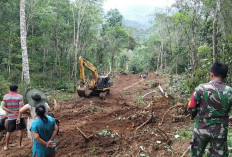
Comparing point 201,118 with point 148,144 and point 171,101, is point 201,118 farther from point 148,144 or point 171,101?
point 171,101

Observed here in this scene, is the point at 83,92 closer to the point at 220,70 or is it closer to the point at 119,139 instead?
the point at 119,139

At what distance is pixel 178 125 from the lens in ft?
23.0

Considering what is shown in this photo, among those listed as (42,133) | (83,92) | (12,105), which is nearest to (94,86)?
(83,92)

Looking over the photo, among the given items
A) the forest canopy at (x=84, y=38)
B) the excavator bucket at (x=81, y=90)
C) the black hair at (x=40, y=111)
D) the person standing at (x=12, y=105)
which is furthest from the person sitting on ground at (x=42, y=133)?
the excavator bucket at (x=81, y=90)

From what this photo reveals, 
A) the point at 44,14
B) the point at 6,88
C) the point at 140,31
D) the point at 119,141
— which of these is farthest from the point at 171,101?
the point at 140,31

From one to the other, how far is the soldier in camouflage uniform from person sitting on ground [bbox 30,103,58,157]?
2.38 metres

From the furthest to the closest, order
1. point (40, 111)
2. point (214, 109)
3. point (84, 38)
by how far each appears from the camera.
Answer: point (84, 38) < point (40, 111) < point (214, 109)

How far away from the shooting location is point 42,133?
3566 mm

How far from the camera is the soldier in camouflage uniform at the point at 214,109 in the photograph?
117 inches

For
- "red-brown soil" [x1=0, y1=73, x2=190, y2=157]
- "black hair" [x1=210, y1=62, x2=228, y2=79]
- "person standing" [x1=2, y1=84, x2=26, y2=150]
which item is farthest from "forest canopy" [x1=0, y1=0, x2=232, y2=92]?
"person standing" [x1=2, y1=84, x2=26, y2=150]

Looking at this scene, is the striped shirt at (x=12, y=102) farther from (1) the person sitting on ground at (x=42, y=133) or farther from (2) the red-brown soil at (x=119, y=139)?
(1) the person sitting on ground at (x=42, y=133)

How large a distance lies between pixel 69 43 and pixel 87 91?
11543mm

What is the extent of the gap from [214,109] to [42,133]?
2.79 metres

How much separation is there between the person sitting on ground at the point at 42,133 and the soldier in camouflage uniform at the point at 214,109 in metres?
2.38
